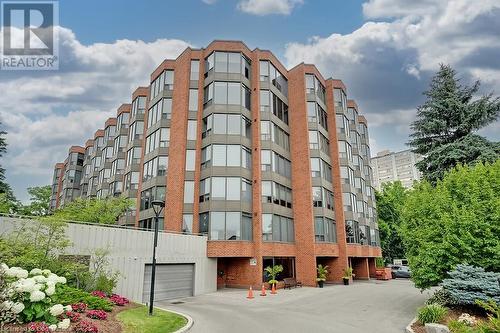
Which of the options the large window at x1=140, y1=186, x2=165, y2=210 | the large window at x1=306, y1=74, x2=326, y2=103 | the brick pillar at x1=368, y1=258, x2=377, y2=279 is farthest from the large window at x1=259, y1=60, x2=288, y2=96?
the brick pillar at x1=368, y1=258, x2=377, y2=279

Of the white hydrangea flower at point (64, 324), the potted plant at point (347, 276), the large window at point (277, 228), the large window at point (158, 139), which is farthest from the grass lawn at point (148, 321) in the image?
the potted plant at point (347, 276)

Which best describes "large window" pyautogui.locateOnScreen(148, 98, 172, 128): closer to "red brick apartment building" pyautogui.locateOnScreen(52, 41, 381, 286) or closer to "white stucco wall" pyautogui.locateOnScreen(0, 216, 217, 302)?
"red brick apartment building" pyautogui.locateOnScreen(52, 41, 381, 286)

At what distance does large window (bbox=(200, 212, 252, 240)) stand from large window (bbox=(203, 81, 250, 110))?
10.9m

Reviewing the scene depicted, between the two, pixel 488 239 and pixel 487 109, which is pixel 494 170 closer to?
pixel 488 239

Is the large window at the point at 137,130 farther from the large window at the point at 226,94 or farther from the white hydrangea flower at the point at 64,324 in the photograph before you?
the white hydrangea flower at the point at 64,324

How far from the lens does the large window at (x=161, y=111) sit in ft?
104

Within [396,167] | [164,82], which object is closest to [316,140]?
[164,82]

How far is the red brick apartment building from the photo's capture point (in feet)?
90.5

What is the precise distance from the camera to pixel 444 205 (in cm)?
1541

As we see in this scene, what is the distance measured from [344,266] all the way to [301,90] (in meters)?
19.4

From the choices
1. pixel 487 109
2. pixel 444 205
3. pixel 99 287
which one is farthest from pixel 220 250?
pixel 487 109

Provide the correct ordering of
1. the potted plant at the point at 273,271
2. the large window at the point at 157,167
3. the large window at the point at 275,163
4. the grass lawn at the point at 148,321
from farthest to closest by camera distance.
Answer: the large window at the point at 157,167 → the large window at the point at 275,163 → the potted plant at the point at 273,271 → the grass lawn at the point at 148,321

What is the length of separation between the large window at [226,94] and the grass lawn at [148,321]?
2093 centimetres

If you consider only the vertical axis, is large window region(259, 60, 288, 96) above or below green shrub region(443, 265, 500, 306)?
above
